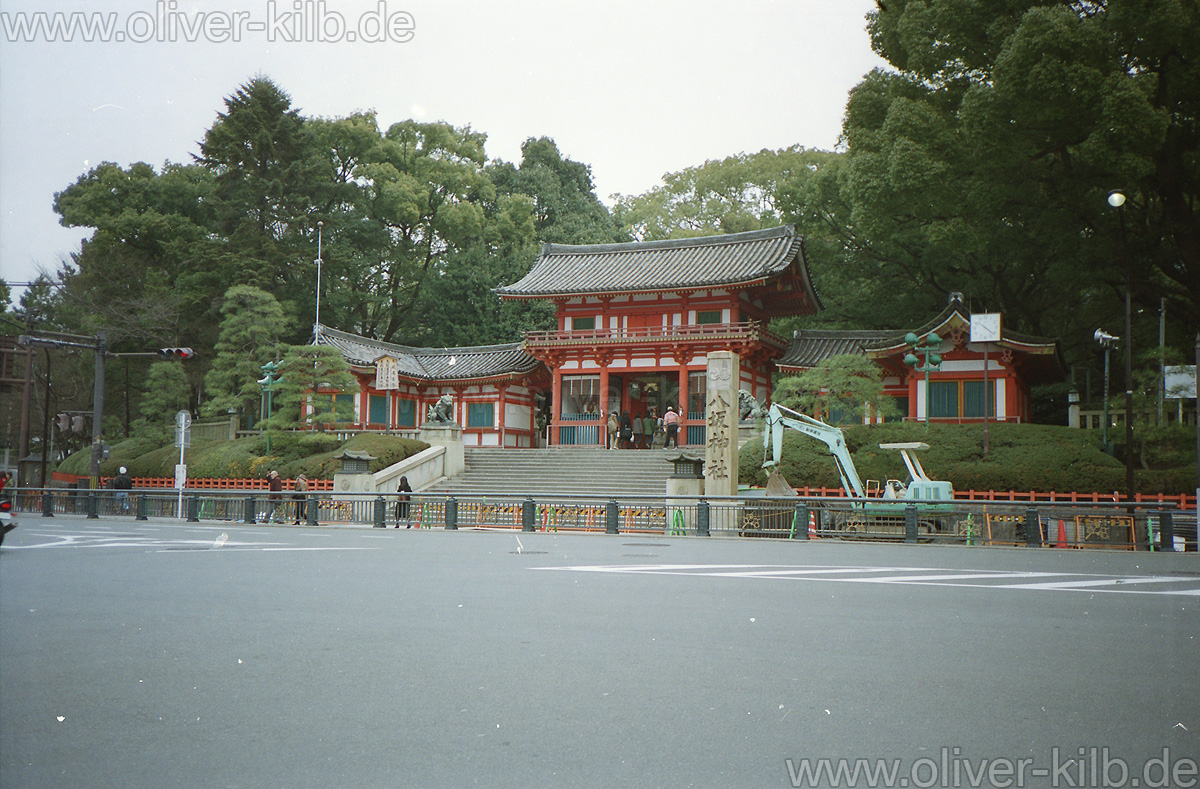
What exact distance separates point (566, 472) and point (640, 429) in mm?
Result: 7048

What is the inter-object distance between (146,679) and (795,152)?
164 ft

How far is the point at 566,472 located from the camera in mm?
31688

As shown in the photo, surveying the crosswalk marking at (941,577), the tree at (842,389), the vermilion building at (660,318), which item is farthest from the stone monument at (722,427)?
the vermilion building at (660,318)

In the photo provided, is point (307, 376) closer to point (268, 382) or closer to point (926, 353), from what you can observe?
point (268, 382)

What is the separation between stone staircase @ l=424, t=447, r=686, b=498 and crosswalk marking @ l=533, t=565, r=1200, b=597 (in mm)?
16304

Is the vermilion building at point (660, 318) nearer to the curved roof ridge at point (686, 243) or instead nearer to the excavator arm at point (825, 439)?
the curved roof ridge at point (686, 243)

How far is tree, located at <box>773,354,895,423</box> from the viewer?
98.7 ft

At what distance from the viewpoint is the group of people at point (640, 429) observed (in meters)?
34.0

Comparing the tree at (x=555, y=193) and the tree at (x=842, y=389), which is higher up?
the tree at (x=555, y=193)

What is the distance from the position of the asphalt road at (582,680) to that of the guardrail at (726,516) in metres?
8.14

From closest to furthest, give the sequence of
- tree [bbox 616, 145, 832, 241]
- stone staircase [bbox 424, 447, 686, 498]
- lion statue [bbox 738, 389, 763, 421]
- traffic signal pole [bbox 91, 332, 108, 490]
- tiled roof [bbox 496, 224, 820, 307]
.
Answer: traffic signal pole [bbox 91, 332, 108, 490] < lion statue [bbox 738, 389, 763, 421] < stone staircase [bbox 424, 447, 686, 498] < tiled roof [bbox 496, 224, 820, 307] < tree [bbox 616, 145, 832, 241]

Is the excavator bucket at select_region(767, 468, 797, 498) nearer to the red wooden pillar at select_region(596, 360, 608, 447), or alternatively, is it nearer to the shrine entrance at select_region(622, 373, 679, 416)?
the red wooden pillar at select_region(596, 360, 608, 447)

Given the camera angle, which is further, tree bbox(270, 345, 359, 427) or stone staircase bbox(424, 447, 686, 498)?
tree bbox(270, 345, 359, 427)

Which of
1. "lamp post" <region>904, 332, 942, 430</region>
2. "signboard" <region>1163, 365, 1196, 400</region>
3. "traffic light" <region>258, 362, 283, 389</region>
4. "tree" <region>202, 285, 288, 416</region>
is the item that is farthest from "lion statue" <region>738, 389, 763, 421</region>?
"tree" <region>202, 285, 288, 416</region>
